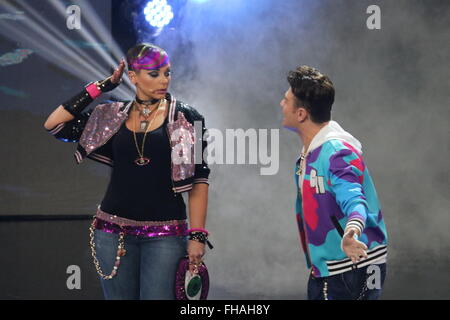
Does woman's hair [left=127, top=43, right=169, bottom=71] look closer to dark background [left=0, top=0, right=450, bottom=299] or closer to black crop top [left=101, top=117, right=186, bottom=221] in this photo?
black crop top [left=101, top=117, right=186, bottom=221]

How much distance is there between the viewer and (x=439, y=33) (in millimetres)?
6934

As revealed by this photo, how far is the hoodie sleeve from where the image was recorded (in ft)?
7.59

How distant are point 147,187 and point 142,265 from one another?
12.9 inches

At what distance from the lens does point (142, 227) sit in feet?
8.90

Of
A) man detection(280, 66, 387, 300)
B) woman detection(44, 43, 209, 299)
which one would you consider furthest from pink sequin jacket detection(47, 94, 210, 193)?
man detection(280, 66, 387, 300)

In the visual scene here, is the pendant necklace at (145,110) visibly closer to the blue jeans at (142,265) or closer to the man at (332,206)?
the blue jeans at (142,265)

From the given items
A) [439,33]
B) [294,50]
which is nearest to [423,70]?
[439,33]

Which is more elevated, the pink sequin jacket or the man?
the pink sequin jacket

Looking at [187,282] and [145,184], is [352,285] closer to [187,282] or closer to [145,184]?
[187,282]

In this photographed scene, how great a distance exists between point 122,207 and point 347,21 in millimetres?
4820

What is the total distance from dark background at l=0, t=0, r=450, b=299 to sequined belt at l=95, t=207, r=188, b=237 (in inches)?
150

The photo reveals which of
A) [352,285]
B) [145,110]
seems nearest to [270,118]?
[145,110]

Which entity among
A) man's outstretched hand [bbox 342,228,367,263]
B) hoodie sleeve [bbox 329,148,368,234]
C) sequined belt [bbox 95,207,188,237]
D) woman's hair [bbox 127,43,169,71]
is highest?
woman's hair [bbox 127,43,169,71]
